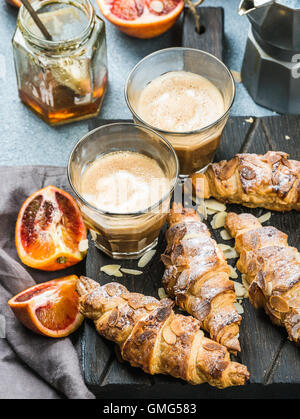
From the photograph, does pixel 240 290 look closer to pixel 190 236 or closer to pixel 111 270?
pixel 190 236

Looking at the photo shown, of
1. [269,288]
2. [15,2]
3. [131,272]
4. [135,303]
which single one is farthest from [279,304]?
[15,2]

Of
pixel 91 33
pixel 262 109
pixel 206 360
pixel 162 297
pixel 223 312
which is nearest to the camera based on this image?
pixel 206 360

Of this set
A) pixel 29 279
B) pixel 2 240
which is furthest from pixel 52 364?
pixel 2 240

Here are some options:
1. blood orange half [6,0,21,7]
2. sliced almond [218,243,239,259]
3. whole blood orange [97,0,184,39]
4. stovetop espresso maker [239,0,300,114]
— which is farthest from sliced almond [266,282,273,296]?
blood orange half [6,0,21,7]

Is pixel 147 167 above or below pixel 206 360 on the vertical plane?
above

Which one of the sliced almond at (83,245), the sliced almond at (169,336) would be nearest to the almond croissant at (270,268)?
the sliced almond at (169,336)

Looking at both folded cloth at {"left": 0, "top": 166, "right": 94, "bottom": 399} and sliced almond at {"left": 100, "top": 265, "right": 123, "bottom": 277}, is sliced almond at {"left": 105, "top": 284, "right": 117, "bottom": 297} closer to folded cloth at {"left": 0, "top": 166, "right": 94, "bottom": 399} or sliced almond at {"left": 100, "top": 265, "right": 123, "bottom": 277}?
sliced almond at {"left": 100, "top": 265, "right": 123, "bottom": 277}

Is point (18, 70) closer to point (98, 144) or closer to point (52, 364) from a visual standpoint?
point (98, 144)

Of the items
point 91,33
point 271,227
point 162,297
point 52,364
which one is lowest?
point 52,364

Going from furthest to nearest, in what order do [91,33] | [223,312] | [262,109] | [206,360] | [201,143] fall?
[262,109], [91,33], [201,143], [223,312], [206,360]
